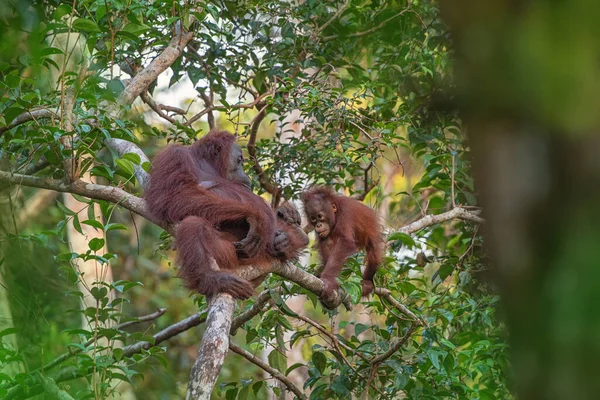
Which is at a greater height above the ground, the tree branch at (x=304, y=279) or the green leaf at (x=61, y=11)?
the green leaf at (x=61, y=11)

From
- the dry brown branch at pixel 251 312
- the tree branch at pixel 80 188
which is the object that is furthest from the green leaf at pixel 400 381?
the tree branch at pixel 80 188

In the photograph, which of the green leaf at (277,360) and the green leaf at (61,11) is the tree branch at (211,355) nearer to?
the green leaf at (61,11)

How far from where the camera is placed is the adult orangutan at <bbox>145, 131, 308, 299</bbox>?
4.34m

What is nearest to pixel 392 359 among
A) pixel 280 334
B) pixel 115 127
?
pixel 280 334

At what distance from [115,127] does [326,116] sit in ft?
6.02

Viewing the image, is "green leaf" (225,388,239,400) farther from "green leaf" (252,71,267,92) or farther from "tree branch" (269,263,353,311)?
"green leaf" (252,71,267,92)

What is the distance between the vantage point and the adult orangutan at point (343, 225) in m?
6.20

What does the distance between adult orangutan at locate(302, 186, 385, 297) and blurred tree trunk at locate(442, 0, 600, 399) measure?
5.50 m

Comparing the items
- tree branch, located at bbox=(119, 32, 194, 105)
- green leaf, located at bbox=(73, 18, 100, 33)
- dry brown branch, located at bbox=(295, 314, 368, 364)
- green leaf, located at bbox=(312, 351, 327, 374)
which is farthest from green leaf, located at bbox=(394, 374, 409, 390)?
green leaf, located at bbox=(73, 18, 100, 33)

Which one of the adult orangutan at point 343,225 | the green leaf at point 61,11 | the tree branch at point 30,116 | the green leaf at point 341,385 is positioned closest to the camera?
the green leaf at point 61,11

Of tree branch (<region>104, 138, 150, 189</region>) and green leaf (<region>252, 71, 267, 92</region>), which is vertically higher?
green leaf (<region>252, 71, 267, 92</region>)

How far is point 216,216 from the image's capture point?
15.6 ft

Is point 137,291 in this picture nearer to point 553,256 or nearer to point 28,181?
point 28,181

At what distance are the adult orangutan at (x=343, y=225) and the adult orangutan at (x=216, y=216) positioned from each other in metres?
1.08
